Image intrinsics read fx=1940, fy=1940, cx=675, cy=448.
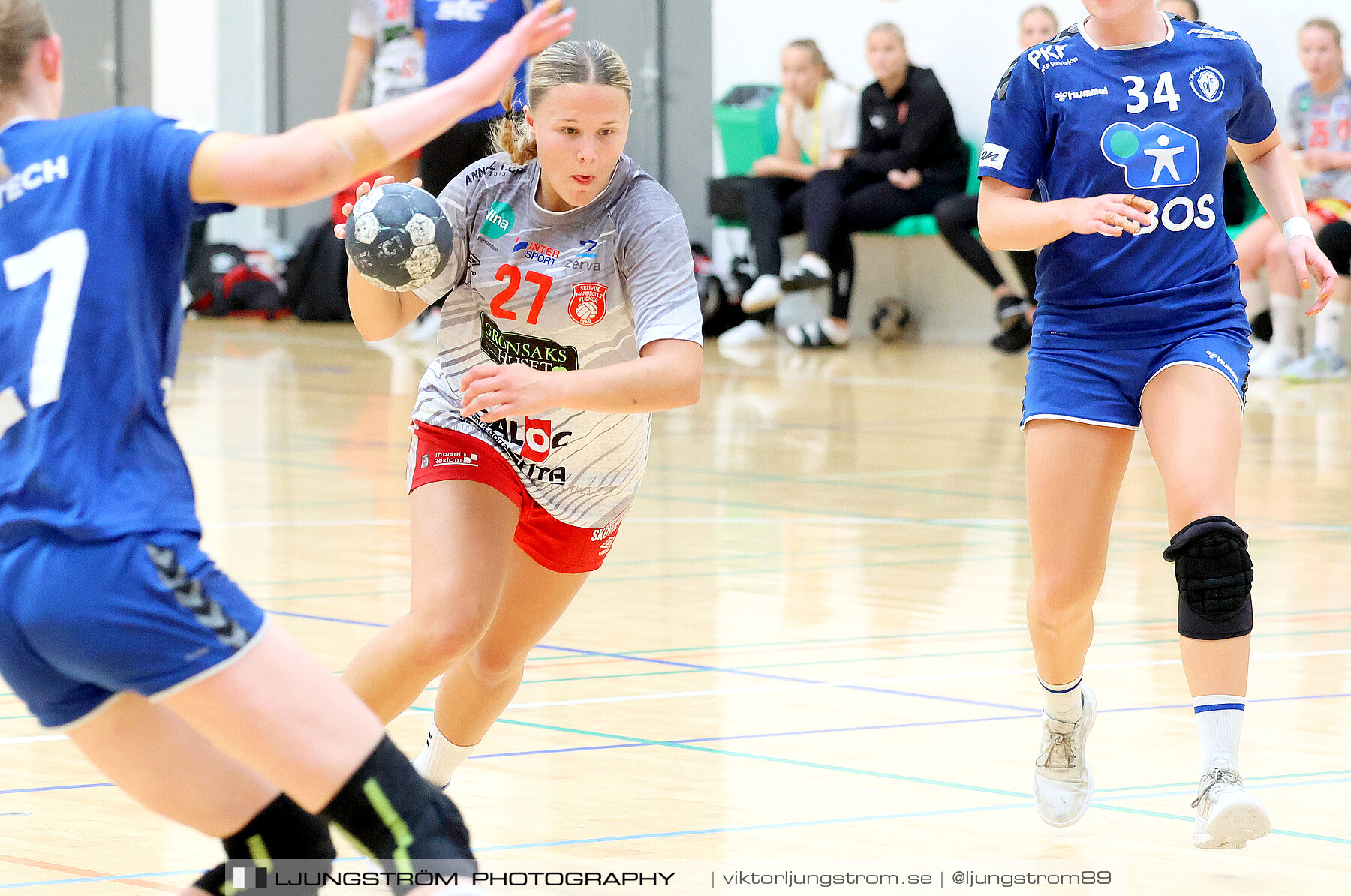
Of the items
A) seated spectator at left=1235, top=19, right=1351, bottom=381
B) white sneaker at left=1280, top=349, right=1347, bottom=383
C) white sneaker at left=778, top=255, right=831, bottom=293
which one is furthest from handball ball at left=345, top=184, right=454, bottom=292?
white sneaker at left=778, top=255, right=831, bottom=293

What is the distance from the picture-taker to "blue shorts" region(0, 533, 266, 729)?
2.24m

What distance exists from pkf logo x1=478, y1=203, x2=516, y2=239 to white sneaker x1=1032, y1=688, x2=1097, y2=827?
4.62ft

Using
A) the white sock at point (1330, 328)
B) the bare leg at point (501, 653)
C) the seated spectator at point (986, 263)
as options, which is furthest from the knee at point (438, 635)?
the seated spectator at point (986, 263)

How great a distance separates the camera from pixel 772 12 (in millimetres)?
15695

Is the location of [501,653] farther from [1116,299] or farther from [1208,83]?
[1208,83]

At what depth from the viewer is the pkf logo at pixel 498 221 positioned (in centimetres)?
365

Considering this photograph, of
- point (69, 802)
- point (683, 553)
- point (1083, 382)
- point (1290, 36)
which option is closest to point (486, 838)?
point (69, 802)

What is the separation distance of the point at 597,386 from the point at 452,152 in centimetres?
559

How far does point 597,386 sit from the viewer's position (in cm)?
314

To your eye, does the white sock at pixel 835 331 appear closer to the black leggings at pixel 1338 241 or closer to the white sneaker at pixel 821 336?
the white sneaker at pixel 821 336

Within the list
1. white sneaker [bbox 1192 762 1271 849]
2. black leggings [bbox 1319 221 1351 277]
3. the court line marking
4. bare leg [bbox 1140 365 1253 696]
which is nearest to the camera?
white sneaker [bbox 1192 762 1271 849]

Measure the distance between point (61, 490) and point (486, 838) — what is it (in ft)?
4.67

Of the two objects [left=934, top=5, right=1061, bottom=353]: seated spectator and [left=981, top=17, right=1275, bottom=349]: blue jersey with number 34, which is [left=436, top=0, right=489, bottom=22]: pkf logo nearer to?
[left=981, top=17, right=1275, bottom=349]: blue jersey with number 34

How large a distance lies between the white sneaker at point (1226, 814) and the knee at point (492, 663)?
1.26 metres
